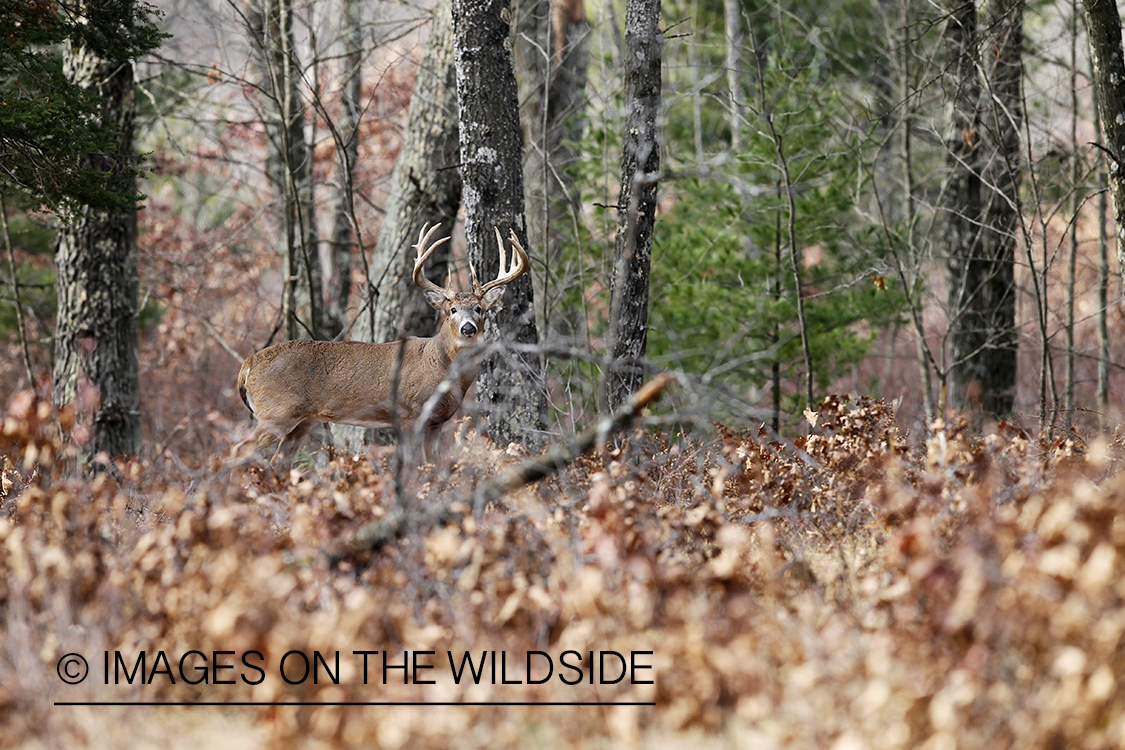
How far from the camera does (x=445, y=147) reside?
10945 mm

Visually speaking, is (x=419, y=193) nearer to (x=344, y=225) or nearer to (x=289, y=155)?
(x=289, y=155)

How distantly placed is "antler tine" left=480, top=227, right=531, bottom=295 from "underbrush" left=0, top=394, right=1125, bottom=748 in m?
2.66

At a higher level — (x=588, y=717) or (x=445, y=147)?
(x=445, y=147)

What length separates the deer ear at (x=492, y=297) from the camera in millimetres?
7988

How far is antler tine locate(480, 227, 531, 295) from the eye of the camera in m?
7.63

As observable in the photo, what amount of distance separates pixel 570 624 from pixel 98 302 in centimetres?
723

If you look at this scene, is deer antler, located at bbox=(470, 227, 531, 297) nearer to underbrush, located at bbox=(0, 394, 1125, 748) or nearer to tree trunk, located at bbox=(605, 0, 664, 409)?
tree trunk, located at bbox=(605, 0, 664, 409)

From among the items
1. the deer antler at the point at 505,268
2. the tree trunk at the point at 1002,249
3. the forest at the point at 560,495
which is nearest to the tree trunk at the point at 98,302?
the forest at the point at 560,495

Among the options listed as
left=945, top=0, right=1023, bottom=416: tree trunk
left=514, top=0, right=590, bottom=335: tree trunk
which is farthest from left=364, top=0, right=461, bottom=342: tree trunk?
left=945, top=0, right=1023, bottom=416: tree trunk

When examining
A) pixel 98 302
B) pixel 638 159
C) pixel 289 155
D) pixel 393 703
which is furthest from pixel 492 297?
pixel 393 703

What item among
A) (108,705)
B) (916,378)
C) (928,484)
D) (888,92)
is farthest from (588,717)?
(888,92)

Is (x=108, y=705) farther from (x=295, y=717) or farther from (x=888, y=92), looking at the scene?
(x=888, y=92)

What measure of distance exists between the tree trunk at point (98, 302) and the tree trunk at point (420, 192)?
2.29 metres

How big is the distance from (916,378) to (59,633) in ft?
51.0
